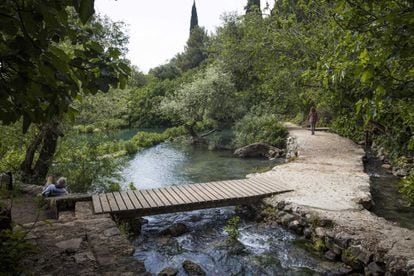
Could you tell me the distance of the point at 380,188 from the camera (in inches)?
417

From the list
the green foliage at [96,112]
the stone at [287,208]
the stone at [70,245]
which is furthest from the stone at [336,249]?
the green foliage at [96,112]

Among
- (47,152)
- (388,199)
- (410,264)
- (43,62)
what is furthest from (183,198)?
(43,62)

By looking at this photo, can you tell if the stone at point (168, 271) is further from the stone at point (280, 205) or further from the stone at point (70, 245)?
the stone at point (280, 205)

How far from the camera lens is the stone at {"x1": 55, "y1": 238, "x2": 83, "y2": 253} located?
4488 millimetres

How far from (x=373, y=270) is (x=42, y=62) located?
546 cm

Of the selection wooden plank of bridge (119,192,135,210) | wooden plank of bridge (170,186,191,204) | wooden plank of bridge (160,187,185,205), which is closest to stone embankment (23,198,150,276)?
wooden plank of bridge (119,192,135,210)

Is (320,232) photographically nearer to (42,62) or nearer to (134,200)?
(134,200)

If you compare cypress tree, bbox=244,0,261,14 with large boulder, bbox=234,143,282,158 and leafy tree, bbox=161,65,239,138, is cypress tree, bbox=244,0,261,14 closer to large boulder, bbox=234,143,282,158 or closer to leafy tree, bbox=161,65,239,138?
leafy tree, bbox=161,65,239,138

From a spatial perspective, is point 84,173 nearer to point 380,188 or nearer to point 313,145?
point 380,188

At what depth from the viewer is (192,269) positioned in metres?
5.76

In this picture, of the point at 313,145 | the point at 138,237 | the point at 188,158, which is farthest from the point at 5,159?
the point at 313,145

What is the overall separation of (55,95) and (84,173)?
8780 mm

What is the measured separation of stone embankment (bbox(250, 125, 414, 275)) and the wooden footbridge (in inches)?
21.5

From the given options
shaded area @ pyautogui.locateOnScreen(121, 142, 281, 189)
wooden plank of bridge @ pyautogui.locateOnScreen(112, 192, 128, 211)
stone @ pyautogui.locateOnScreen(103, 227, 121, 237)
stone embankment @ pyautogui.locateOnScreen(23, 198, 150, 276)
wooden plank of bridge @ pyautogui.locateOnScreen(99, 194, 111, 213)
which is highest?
stone embankment @ pyautogui.locateOnScreen(23, 198, 150, 276)
